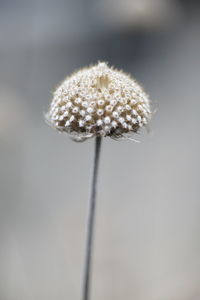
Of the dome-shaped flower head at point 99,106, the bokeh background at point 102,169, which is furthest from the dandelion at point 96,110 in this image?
the bokeh background at point 102,169

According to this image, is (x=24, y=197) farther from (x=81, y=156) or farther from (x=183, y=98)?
(x=183, y=98)

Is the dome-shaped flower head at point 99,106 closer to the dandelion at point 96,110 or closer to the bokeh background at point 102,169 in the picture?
the dandelion at point 96,110

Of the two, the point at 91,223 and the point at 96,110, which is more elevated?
the point at 96,110

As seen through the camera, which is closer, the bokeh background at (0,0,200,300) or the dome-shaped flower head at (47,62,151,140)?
the dome-shaped flower head at (47,62,151,140)

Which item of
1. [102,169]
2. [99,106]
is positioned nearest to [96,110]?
[99,106]

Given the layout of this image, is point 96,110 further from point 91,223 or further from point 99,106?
point 91,223

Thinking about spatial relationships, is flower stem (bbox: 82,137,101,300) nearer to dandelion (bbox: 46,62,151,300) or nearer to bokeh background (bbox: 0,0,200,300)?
dandelion (bbox: 46,62,151,300)

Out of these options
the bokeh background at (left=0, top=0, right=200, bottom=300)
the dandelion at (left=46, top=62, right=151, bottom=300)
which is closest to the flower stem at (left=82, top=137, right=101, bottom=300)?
the dandelion at (left=46, top=62, right=151, bottom=300)
